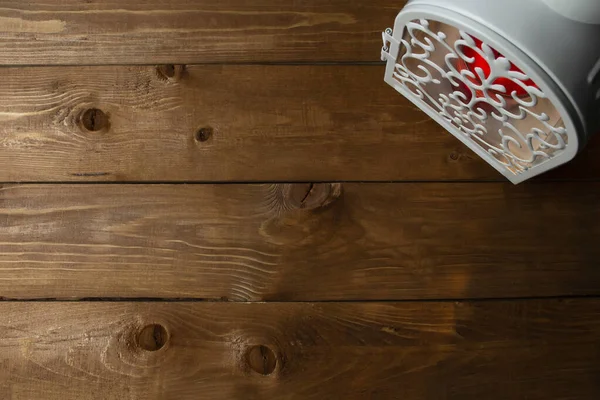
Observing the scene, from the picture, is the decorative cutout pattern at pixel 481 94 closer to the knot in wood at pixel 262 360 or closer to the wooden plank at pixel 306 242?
the wooden plank at pixel 306 242

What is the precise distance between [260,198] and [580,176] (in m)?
0.44

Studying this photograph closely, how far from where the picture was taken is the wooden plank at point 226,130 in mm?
798

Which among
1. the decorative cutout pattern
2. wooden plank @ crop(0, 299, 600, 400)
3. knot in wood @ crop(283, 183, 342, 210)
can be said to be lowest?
wooden plank @ crop(0, 299, 600, 400)

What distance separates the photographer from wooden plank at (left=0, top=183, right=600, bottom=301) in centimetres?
78

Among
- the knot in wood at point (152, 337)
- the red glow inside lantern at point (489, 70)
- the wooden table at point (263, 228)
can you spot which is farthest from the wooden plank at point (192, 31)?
the knot in wood at point (152, 337)

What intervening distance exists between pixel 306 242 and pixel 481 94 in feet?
0.99

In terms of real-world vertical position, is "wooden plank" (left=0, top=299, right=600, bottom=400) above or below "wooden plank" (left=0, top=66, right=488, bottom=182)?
below

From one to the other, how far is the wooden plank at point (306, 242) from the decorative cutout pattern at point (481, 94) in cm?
10

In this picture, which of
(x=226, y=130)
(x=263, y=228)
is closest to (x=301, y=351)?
(x=263, y=228)

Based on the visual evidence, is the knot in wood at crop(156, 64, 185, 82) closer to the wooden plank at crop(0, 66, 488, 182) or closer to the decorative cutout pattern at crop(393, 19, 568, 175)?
the wooden plank at crop(0, 66, 488, 182)

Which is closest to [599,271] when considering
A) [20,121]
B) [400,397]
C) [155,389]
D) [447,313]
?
[447,313]

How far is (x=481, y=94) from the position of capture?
624 millimetres

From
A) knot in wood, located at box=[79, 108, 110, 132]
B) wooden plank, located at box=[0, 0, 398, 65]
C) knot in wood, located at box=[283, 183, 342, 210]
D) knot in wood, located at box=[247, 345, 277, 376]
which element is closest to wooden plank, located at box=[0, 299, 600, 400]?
knot in wood, located at box=[247, 345, 277, 376]

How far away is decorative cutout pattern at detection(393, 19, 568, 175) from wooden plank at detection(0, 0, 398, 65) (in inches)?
5.3
